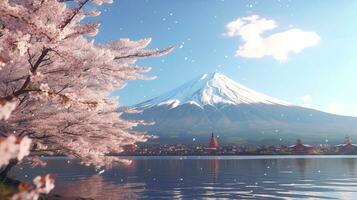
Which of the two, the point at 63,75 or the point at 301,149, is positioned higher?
the point at 301,149

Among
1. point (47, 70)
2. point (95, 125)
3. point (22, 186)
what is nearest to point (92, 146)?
point (95, 125)

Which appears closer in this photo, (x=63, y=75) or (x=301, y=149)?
(x=63, y=75)

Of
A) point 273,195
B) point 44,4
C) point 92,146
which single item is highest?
point 44,4

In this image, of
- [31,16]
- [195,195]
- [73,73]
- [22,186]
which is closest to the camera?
[22,186]

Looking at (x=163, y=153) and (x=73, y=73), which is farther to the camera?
(x=163, y=153)

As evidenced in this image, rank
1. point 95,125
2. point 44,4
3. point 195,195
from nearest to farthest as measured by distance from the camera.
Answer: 1. point 44,4
2. point 95,125
3. point 195,195

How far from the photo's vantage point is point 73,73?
13422mm

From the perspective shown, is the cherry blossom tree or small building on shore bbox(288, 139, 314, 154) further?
small building on shore bbox(288, 139, 314, 154)

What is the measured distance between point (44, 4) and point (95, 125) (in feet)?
17.3

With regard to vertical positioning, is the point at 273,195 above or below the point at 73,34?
below

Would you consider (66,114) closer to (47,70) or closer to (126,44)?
(47,70)

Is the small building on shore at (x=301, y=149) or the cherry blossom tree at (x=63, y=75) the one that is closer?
the cherry blossom tree at (x=63, y=75)

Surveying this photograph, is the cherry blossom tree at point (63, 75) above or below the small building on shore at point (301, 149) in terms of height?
below

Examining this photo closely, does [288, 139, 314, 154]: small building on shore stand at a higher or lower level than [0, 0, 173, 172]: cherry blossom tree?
higher
